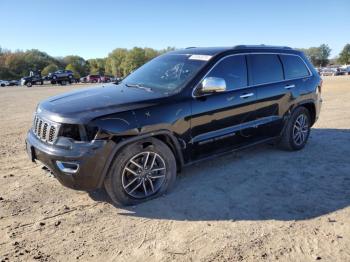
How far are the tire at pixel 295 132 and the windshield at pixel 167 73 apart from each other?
2256 mm

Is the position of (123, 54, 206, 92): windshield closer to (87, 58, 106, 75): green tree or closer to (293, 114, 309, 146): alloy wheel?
(293, 114, 309, 146): alloy wheel

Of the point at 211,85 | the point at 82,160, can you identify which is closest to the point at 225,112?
the point at 211,85

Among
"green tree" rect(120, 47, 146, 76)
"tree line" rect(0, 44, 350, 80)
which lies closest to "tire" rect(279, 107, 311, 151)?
"tree line" rect(0, 44, 350, 80)

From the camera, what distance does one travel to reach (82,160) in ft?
13.8

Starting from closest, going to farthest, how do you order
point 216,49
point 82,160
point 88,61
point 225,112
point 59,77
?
point 82,160 → point 225,112 → point 216,49 → point 59,77 → point 88,61

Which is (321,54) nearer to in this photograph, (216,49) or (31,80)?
(31,80)

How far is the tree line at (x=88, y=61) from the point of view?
112 meters

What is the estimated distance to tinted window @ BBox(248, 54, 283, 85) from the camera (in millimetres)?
6070

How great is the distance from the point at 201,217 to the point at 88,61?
150667 millimetres

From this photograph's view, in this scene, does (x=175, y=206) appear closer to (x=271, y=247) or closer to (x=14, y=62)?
(x=271, y=247)

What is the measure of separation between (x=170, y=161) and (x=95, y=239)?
4.68 feet

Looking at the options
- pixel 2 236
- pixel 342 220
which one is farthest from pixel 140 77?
pixel 342 220

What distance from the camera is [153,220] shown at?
4.34 metres

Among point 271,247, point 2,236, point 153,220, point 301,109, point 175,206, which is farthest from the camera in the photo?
point 301,109
